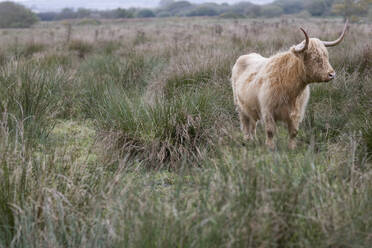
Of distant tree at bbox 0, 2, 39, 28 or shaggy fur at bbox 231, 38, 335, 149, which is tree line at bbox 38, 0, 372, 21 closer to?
shaggy fur at bbox 231, 38, 335, 149

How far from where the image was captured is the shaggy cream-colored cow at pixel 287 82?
13.3 ft

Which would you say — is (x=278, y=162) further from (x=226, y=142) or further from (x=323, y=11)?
(x=323, y=11)

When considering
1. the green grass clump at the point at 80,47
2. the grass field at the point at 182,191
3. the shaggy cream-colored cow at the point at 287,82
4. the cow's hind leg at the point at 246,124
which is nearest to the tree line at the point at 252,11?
the green grass clump at the point at 80,47

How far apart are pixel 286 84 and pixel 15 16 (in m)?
43.9

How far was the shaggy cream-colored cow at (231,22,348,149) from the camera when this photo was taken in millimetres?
4047

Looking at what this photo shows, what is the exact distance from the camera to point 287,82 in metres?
4.23

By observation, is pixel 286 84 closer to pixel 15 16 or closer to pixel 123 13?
pixel 15 16

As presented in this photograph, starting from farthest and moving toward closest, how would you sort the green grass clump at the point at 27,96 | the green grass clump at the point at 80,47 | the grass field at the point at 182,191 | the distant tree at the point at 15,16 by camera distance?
1. the distant tree at the point at 15,16
2. the green grass clump at the point at 80,47
3. the green grass clump at the point at 27,96
4. the grass field at the point at 182,191

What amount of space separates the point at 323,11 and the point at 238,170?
4723 centimetres

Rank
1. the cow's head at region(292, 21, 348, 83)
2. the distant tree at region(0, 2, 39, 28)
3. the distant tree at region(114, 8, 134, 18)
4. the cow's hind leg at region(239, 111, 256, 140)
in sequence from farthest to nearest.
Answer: the distant tree at region(114, 8, 134, 18) → the distant tree at region(0, 2, 39, 28) → the cow's hind leg at region(239, 111, 256, 140) → the cow's head at region(292, 21, 348, 83)

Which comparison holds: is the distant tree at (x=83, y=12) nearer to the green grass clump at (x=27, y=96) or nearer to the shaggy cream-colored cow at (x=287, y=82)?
the green grass clump at (x=27, y=96)

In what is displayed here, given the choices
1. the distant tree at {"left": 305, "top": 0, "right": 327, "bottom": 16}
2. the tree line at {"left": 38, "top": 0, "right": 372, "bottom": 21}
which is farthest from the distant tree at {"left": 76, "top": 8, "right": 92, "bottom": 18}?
the distant tree at {"left": 305, "top": 0, "right": 327, "bottom": 16}

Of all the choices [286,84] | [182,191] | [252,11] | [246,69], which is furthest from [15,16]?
[182,191]

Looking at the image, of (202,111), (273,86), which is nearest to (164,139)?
(202,111)
